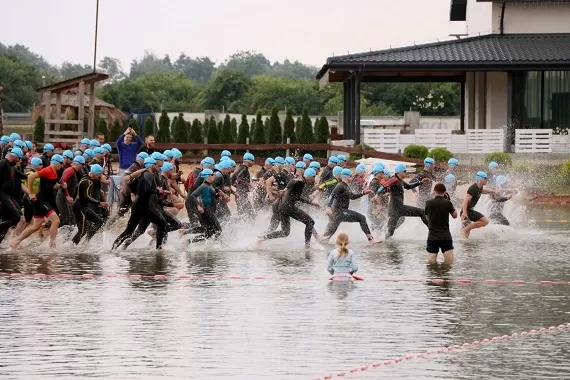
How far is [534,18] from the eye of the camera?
50.0 meters

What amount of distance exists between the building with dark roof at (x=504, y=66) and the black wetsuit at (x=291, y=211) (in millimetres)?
21134

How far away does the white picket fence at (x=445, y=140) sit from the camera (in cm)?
4575

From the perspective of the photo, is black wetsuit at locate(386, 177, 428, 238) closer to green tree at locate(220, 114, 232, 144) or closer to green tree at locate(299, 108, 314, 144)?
green tree at locate(299, 108, 314, 144)

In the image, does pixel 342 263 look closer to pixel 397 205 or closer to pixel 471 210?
pixel 397 205

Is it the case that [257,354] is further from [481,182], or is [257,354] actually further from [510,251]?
[481,182]

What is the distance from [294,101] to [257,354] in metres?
100.0

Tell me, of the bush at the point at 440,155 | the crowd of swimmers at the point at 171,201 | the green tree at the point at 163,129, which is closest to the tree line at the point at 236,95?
the green tree at the point at 163,129

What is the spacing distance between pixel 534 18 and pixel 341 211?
26.3m

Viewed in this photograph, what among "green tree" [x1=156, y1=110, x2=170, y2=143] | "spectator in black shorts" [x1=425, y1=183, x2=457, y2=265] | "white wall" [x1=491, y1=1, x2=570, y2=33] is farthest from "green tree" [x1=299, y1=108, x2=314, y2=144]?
"spectator in black shorts" [x1=425, y1=183, x2=457, y2=265]

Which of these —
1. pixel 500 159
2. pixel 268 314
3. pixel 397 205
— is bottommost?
pixel 268 314

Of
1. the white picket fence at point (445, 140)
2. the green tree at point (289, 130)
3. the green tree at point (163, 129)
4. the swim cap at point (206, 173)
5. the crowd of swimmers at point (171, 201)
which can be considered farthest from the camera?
the green tree at point (163, 129)

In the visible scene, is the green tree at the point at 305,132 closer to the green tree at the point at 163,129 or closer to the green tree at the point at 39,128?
the green tree at the point at 163,129

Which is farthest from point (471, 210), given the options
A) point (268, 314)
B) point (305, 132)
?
point (305, 132)

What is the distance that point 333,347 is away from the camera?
1413 cm
